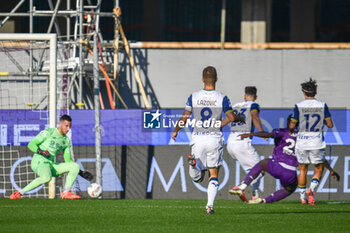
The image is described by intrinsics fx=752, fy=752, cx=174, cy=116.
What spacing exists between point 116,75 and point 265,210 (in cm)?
838

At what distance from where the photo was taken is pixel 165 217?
9406 mm

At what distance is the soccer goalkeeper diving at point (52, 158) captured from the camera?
1303 centimetres

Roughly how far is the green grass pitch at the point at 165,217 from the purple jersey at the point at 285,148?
706 mm

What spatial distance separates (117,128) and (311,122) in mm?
4827

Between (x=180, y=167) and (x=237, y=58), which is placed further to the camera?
(x=237, y=58)

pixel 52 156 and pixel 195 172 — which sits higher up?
pixel 195 172

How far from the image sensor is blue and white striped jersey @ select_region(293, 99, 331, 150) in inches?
467

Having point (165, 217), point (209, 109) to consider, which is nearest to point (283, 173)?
point (209, 109)

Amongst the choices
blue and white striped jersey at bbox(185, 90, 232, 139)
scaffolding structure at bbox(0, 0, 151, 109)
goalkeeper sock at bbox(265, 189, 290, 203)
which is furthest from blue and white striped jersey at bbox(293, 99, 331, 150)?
scaffolding structure at bbox(0, 0, 151, 109)

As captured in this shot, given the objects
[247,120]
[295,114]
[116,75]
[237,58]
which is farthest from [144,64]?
[295,114]

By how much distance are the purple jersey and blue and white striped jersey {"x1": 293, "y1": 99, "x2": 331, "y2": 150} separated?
9.0 inches

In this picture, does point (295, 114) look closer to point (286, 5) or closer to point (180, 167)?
point (180, 167)

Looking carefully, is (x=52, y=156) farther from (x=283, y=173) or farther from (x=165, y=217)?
(x=165, y=217)

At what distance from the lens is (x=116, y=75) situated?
18188 mm
